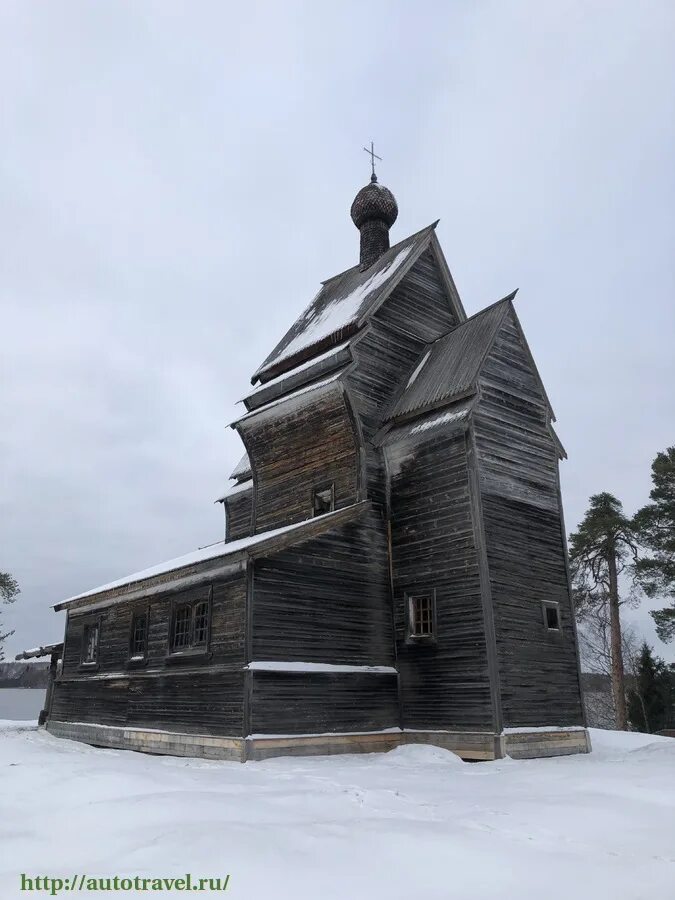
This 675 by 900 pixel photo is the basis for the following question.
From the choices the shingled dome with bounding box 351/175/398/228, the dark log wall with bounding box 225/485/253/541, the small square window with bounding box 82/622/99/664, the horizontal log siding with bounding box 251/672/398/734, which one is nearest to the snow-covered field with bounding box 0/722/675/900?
the horizontal log siding with bounding box 251/672/398/734

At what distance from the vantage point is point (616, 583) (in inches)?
1334

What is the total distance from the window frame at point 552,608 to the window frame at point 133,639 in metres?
11.5

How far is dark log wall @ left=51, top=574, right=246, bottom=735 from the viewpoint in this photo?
17281 millimetres

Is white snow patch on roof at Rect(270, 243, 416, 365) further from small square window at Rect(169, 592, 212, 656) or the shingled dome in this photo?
small square window at Rect(169, 592, 212, 656)

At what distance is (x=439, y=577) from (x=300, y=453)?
6190mm

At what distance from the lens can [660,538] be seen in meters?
32.9

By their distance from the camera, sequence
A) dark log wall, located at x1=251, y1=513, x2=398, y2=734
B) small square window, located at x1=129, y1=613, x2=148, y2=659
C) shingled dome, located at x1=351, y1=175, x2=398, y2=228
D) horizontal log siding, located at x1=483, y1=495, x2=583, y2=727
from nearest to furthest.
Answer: dark log wall, located at x1=251, y1=513, x2=398, y2=734 → horizontal log siding, located at x1=483, y1=495, x2=583, y2=727 → small square window, located at x1=129, y1=613, x2=148, y2=659 → shingled dome, located at x1=351, y1=175, x2=398, y2=228

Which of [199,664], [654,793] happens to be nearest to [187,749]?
[199,664]

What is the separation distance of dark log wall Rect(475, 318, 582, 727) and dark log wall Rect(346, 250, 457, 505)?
3.24 metres

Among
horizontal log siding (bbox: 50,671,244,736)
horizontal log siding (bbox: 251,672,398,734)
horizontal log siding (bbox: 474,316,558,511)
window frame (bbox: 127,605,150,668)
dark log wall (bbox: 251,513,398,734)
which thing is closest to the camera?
horizontal log siding (bbox: 251,672,398,734)

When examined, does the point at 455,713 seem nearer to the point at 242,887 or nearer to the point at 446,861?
the point at 446,861

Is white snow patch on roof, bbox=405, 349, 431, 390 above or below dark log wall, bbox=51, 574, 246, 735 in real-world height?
above

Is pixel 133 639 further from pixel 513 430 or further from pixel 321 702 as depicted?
pixel 513 430

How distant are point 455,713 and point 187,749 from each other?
6828 millimetres
